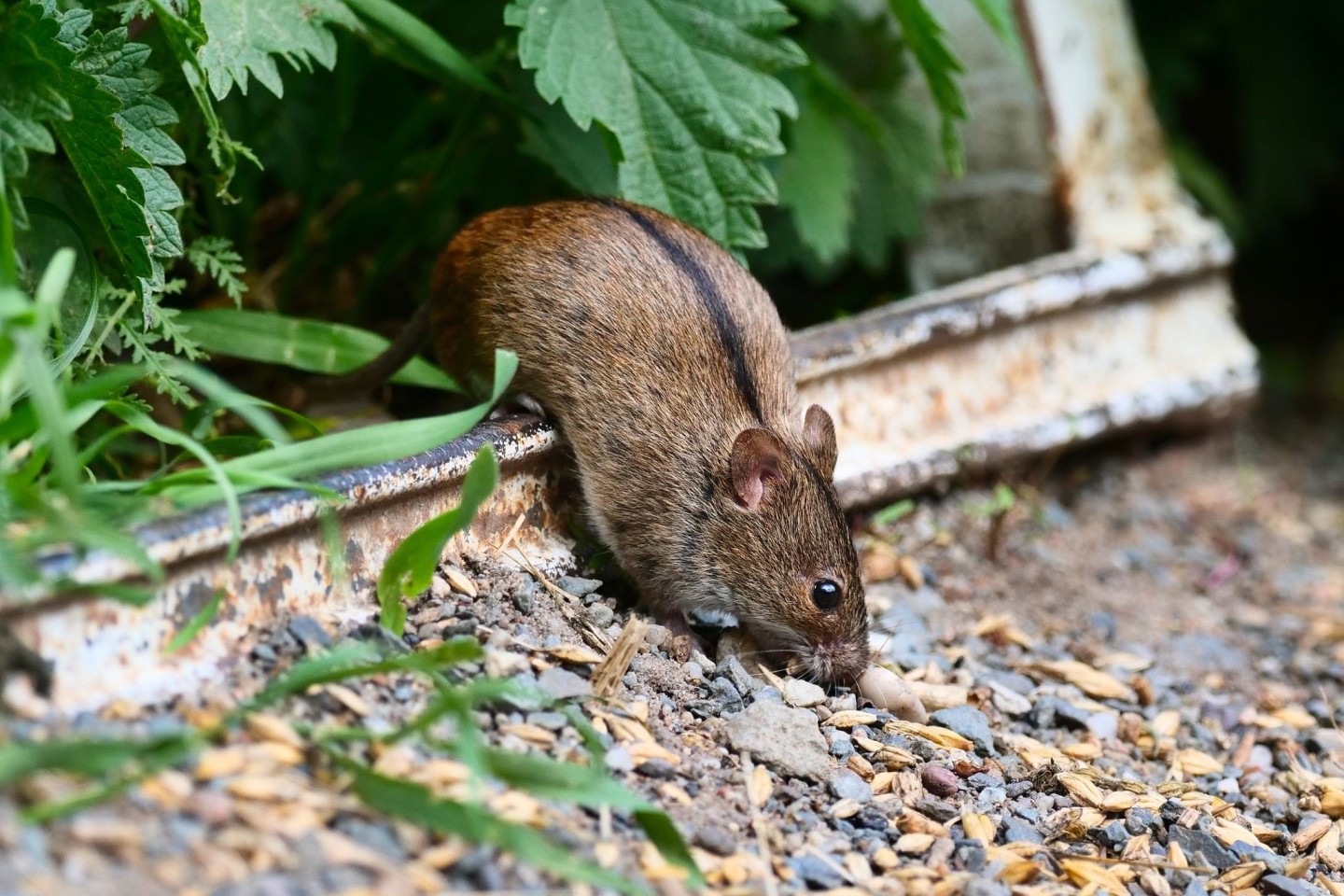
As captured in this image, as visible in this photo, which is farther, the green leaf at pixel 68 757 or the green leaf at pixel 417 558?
the green leaf at pixel 417 558

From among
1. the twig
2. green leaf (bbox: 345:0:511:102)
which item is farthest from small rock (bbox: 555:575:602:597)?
green leaf (bbox: 345:0:511:102)

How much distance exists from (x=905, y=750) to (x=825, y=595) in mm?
600

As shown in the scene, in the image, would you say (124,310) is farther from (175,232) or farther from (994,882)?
(994,882)

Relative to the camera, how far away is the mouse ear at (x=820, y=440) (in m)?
3.85

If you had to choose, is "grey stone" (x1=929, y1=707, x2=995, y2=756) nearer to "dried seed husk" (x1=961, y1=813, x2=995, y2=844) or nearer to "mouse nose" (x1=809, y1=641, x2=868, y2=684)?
"mouse nose" (x1=809, y1=641, x2=868, y2=684)

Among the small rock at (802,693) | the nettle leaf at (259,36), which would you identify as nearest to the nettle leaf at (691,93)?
the nettle leaf at (259,36)

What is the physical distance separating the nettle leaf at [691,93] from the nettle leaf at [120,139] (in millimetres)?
1059

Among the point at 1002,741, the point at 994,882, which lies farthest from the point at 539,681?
the point at 1002,741

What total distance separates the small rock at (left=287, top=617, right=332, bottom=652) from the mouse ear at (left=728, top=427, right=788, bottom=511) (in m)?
1.27

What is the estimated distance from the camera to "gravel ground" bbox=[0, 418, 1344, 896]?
7.41 ft

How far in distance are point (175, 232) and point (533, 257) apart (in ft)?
3.15

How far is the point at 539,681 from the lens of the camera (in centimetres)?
293

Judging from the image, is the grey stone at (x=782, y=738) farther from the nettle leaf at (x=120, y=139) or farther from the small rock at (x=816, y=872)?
the nettle leaf at (x=120, y=139)

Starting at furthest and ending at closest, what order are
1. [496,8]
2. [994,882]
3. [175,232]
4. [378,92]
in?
1. [378,92]
2. [496,8]
3. [175,232]
4. [994,882]
